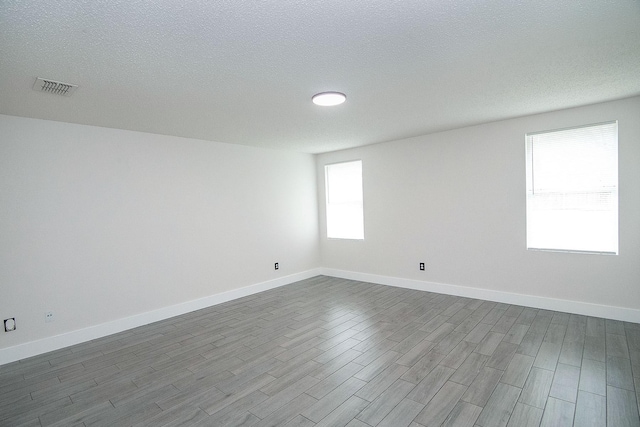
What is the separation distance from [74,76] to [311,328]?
3195mm

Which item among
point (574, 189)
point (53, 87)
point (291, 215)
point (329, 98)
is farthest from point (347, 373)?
point (291, 215)

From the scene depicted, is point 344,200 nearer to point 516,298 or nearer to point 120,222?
point 516,298

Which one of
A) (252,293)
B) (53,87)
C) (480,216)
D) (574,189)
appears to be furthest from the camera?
(252,293)

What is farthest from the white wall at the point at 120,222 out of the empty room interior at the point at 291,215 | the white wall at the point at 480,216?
the white wall at the point at 480,216

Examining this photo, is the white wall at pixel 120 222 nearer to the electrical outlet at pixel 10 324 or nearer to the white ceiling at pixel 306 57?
the electrical outlet at pixel 10 324

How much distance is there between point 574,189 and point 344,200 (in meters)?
3.44

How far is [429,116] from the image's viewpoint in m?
3.80

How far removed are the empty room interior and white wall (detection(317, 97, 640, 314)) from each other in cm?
3

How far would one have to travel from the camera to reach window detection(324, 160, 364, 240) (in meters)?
5.85

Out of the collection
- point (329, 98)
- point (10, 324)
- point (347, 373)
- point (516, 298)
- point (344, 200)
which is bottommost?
point (347, 373)

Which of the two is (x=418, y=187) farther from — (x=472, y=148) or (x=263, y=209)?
(x=263, y=209)

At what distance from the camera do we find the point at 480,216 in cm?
441

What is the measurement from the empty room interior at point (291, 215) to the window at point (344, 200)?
0.08m

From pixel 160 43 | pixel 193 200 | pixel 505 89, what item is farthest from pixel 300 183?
pixel 160 43
